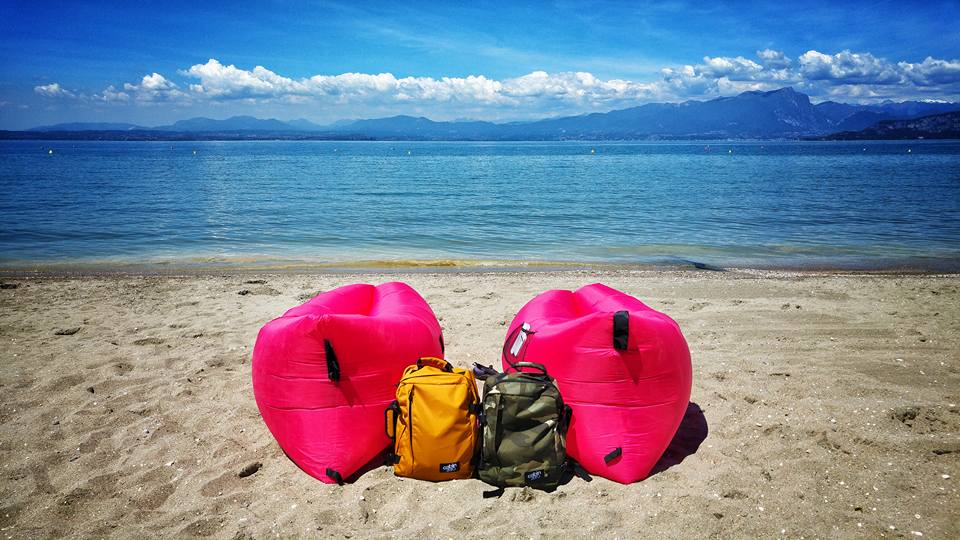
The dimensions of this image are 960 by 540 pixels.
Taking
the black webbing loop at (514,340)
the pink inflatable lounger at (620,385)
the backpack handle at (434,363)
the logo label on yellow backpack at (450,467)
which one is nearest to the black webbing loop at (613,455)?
the pink inflatable lounger at (620,385)

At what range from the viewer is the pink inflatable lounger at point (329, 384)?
14.0 ft

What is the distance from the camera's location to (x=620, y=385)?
13.9 feet

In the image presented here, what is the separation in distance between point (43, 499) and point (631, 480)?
4.57m

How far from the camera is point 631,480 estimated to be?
4.36 meters

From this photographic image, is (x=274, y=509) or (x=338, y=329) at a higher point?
(x=338, y=329)

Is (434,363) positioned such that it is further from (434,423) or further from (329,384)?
(329,384)

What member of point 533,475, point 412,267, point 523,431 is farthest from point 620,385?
point 412,267

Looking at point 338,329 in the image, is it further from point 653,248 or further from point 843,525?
point 653,248

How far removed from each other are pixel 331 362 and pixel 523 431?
1574 mm

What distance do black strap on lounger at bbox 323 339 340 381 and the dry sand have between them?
93 centimetres

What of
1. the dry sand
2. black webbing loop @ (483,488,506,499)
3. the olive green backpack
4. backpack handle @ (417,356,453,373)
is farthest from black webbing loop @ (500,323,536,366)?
the dry sand

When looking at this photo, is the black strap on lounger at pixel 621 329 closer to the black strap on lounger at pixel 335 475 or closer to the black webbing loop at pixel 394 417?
the black webbing loop at pixel 394 417

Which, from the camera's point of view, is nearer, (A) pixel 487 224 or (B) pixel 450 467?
(B) pixel 450 467

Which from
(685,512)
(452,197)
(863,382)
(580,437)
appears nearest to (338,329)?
(580,437)
